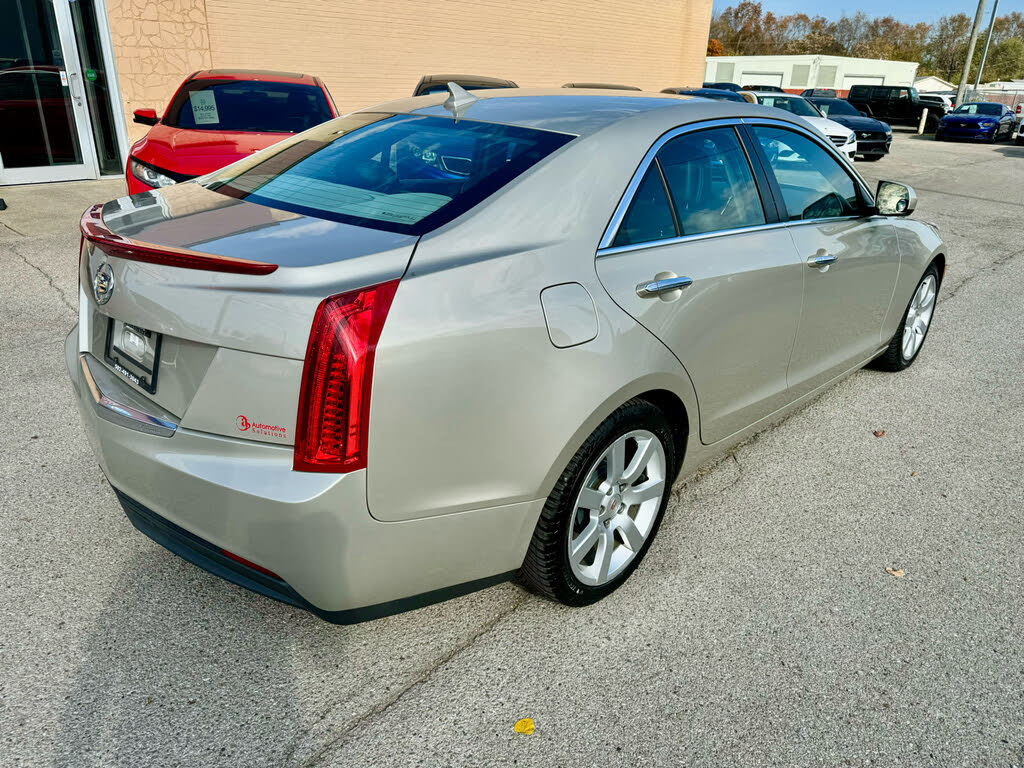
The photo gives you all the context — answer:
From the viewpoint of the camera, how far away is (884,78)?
66.9 meters

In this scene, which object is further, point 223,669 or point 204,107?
point 204,107

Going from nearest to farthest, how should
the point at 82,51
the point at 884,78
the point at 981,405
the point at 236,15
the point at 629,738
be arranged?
the point at 629,738 → the point at 981,405 → the point at 82,51 → the point at 236,15 → the point at 884,78

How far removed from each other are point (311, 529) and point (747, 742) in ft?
4.46

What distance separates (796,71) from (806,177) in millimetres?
65030

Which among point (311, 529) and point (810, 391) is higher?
point (311, 529)

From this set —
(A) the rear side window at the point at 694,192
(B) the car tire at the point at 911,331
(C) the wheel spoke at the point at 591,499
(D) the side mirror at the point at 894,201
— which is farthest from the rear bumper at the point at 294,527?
(B) the car tire at the point at 911,331

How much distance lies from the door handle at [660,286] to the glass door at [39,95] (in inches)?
423

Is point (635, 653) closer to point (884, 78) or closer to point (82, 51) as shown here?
point (82, 51)

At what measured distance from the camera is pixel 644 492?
2.83 metres

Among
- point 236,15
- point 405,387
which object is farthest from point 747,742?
point 236,15

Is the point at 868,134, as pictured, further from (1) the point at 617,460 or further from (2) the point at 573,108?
(1) the point at 617,460

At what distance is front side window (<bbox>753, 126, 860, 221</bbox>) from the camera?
3.42 meters

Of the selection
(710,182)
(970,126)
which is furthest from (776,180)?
(970,126)

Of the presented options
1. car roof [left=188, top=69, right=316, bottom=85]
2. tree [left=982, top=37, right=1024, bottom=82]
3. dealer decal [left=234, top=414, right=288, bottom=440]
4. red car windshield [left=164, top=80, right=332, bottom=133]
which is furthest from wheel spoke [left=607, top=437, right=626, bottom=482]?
tree [left=982, top=37, right=1024, bottom=82]
